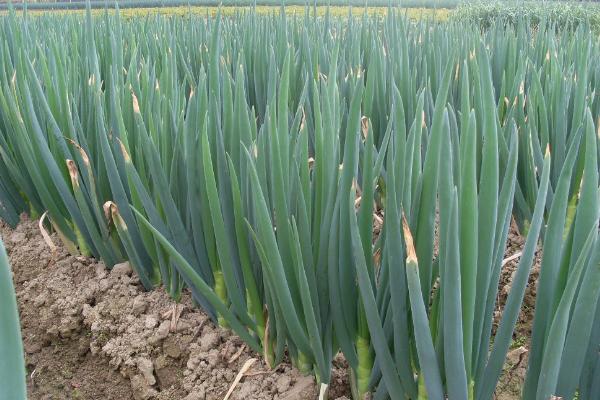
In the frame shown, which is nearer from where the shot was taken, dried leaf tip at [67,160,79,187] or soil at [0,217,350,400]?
soil at [0,217,350,400]

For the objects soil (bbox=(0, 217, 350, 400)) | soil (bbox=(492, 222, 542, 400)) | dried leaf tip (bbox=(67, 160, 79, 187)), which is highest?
dried leaf tip (bbox=(67, 160, 79, 187))

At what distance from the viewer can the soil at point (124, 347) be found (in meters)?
0.81

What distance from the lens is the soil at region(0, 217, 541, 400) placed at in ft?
2.60

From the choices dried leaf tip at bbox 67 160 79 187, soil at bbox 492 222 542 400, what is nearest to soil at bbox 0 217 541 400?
soil at bbox 492 222 542 400

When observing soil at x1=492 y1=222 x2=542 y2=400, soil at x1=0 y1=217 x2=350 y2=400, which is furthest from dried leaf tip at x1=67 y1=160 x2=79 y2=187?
soil at x1=492 y1=222 x2=542 y2=400

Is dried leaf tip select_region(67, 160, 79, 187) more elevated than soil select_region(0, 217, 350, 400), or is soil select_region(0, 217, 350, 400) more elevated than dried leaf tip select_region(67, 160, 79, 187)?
dried leaf tip select_region(67, 160, 79, 187)

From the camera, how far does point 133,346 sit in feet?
3.04

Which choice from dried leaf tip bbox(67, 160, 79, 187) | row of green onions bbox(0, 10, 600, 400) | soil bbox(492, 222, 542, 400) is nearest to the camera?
row of green onions bbox(0, 10, 600, 400)

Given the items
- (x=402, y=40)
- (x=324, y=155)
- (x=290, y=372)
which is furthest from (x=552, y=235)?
(x=402, y=40)

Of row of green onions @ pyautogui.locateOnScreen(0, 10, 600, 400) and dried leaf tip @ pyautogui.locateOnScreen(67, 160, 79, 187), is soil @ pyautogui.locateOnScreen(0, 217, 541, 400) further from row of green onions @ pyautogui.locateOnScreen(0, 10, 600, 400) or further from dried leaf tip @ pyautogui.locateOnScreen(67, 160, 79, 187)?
dried leaf tip @ pyautogui.locateOnScreen(67, 160, 79, 187)

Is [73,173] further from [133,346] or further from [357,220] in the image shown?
[357,220]

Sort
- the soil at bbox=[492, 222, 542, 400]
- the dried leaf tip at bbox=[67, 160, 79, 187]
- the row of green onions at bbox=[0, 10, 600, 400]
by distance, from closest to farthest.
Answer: the row of green onions at bbox=[0, 10, 600, 400]
the soil at bbox=[492, 222, 542, 400]
the dried leaf tip at bbox=[67, 160, 79, 187]

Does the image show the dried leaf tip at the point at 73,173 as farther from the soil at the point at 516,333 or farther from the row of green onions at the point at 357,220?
the soil at the point at 516,333

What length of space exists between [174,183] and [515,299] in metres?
0.55
